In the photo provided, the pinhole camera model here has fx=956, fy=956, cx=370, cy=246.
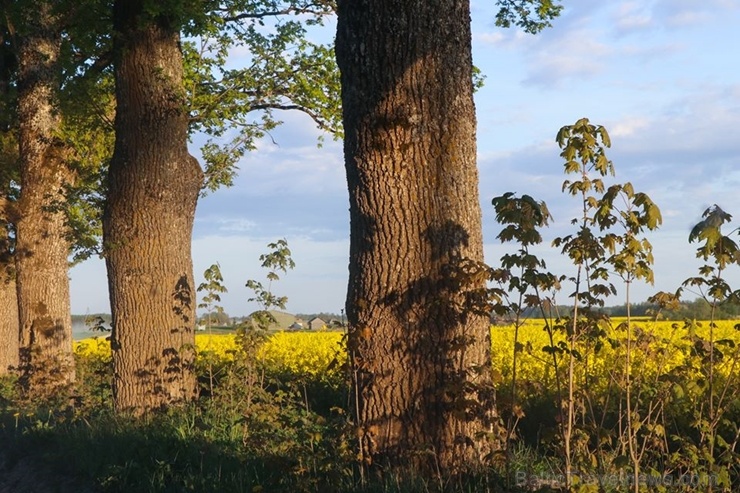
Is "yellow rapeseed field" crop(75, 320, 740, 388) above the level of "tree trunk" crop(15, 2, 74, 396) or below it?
below

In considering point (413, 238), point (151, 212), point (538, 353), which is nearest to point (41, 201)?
point (151, 212)

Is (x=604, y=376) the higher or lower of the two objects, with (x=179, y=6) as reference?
lower

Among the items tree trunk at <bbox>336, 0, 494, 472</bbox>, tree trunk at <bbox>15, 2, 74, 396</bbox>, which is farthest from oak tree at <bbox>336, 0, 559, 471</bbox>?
tree trunk at <bbox>15, 2, 74, 396</bbox>

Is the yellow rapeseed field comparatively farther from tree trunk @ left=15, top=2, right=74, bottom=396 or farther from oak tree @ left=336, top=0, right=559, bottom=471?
tree trunk @ left=15, top=2, right=74, bottom=396

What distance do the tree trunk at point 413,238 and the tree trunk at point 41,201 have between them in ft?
38.4

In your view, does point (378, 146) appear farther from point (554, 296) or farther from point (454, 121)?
point (554, 296)

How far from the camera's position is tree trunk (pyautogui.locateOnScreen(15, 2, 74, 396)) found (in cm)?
1773

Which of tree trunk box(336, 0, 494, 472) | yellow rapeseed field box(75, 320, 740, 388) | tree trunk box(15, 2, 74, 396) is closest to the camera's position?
tree trunk box(336, 0, 494, 472)

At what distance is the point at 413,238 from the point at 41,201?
12571mm

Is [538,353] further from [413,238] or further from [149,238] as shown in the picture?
[413,238]

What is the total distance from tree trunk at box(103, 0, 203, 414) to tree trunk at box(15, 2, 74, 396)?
5.45m

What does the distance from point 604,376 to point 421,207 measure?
5.36 metres

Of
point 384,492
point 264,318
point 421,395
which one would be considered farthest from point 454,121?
point 264,318

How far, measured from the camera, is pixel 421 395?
712cm
